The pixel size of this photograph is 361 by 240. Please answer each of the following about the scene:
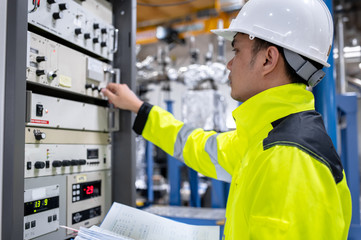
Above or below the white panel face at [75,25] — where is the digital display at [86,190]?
below

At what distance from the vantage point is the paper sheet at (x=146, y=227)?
43.0 inches

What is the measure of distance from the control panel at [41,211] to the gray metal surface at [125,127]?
0.38 meters

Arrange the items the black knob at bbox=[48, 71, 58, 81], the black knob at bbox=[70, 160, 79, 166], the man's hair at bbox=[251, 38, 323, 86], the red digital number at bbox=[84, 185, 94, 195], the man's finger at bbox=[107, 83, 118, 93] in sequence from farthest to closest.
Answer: the man's finger at bbox=[107, 83, 118, 93], the red digital number at bbox=[84, 185, 94, 195], the black knob at bbox=[70, 160, 79, 166], the black knob at bbox=[48, 71, 58, 81], the man's hair at bbox=[251, 38, 323, 86]

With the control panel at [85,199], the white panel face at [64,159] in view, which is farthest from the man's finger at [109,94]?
the control panel at [85,199]

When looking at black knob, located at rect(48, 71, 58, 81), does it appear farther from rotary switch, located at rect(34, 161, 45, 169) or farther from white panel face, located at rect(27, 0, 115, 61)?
rotary switch, located at rect(34, 161, 45, 169)

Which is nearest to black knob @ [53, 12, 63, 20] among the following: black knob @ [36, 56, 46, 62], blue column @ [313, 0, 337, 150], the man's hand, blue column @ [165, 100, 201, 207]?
black knob @ [36, 56, 46, 62]

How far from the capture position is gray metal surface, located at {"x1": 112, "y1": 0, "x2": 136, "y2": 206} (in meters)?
1.43

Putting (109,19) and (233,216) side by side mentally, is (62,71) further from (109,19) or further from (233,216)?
(233,216)

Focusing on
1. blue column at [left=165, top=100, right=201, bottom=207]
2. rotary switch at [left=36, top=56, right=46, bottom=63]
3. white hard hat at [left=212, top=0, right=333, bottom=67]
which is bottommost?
blue column at [left=165, top=100, right=201, bottom=207]

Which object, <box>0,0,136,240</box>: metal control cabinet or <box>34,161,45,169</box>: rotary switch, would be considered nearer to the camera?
<box>0,0,136,240</box>: metal control cabinet

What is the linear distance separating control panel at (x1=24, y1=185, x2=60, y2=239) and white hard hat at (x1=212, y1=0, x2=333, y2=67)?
2.76 ft

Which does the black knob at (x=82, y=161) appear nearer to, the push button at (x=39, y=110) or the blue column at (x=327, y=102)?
the push button at (x=39, y=110)

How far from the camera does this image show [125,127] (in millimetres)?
1442

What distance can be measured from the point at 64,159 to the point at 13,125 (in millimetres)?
336
